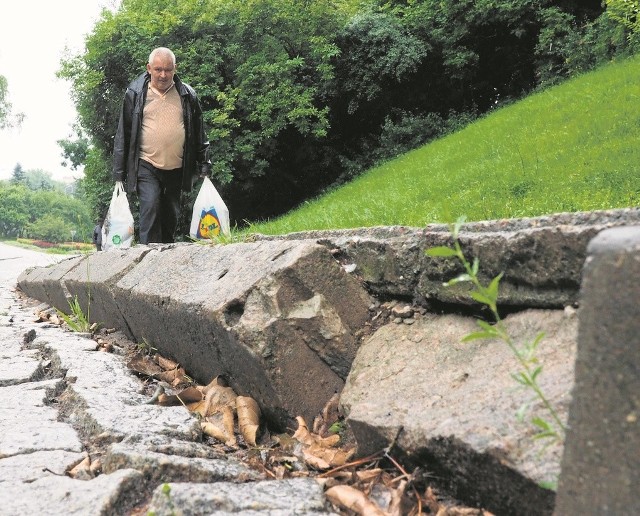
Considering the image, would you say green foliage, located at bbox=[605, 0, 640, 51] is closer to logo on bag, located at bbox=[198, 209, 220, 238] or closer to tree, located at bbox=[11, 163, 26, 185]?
logo on bag, located at bbox=[198, 209, 220, 238]

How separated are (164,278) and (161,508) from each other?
6.05ft

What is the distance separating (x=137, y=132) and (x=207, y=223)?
0.95 metres

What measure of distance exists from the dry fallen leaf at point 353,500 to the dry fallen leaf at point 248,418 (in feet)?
1.91

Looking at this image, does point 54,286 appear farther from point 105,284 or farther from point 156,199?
point 105,284

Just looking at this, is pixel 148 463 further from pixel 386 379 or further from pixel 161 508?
pixel 386 379

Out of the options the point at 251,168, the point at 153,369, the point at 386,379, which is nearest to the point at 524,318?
the point at 386,379

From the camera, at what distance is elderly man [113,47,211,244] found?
5.14 metres

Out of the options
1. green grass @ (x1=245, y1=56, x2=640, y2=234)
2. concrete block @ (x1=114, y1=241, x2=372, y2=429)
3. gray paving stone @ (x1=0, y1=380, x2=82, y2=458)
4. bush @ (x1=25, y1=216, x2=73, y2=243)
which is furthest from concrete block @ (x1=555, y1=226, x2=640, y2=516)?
bush @ (x1=25, y1=216, x2=73, y2=243)

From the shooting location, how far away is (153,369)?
2885 mm

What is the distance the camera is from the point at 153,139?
517 centimetres

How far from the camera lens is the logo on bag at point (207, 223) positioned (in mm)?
4969

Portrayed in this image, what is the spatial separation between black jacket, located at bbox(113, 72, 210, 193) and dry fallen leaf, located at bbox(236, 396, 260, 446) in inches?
138

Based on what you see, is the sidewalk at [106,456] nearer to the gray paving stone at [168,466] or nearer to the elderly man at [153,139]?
the gray paving stone at [168,466]

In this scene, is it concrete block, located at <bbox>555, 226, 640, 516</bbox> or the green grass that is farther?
the green grass
